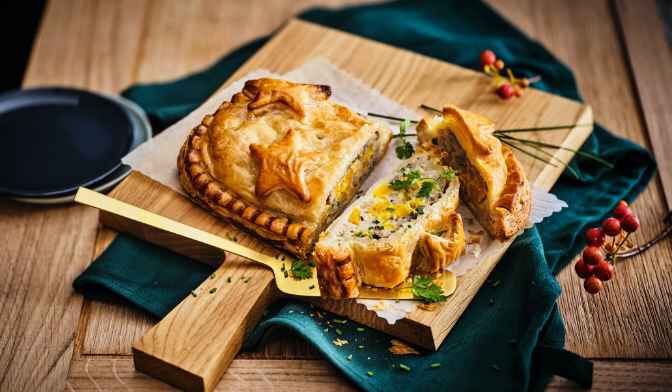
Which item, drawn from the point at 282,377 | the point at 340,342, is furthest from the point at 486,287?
the point at 282,377

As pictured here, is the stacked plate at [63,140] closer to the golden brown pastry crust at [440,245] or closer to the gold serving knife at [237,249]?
the gold serving knife at [237,249]

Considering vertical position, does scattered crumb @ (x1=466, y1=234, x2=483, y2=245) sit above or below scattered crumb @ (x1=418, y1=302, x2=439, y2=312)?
above

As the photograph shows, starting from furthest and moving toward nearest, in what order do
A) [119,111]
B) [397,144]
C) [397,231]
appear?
[119,111]
[397,144]
[397,231]

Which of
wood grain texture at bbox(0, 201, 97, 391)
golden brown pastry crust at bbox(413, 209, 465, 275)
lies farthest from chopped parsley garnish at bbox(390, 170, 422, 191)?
wood grain texture at bbox(0, 201, 97, 391)

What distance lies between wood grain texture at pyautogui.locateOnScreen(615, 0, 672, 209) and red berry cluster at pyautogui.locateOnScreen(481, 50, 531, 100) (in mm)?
1031

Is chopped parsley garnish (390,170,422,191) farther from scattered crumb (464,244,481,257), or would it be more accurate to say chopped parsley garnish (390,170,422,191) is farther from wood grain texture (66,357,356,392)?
wood grain texture (66,357,356,392)

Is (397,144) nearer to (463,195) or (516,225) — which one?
(463,195)

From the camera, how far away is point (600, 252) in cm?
483

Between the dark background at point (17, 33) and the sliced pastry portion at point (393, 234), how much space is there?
16.6ft

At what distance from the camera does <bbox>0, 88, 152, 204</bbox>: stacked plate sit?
5.57m

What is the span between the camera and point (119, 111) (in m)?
6.13

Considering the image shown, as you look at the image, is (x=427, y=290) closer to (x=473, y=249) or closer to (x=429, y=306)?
(x=429, y=306)

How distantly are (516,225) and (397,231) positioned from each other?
767 mm

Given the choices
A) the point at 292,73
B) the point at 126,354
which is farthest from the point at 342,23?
the point at 126,354
